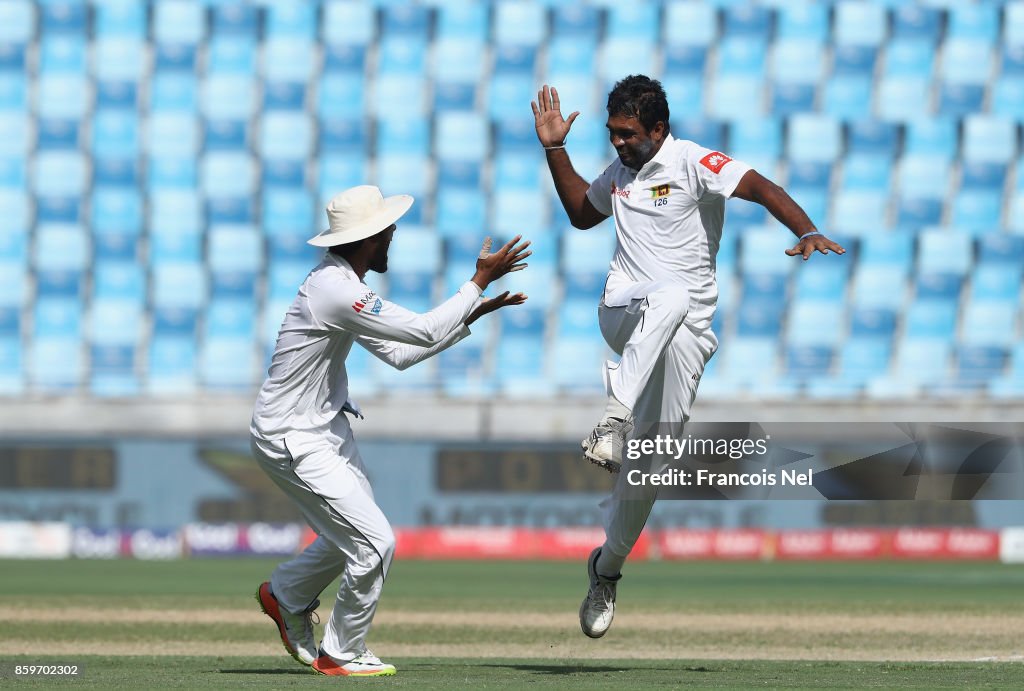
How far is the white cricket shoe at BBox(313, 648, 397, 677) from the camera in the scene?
24.7 ft

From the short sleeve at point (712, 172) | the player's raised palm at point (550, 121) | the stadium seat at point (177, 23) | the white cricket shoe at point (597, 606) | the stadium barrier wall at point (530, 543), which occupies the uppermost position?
the stadium seat at point (177, 23)

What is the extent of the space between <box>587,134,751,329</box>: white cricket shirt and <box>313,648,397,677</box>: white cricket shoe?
6.74ft

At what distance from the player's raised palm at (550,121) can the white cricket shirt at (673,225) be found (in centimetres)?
46

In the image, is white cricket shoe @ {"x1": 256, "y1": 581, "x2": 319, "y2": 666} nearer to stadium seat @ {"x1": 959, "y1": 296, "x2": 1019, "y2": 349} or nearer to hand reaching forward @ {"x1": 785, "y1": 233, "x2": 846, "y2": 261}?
hand reaching forward @ {"x1": 785, "y1": 233, "x2": 846, "y2": 261}

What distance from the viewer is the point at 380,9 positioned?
29.1 meters

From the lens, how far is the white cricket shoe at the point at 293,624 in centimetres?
796

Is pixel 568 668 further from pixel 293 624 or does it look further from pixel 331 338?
pixel 331 338

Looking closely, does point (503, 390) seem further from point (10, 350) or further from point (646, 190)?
point (646, 190)

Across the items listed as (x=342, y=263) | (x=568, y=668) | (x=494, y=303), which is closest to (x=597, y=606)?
(x=568, y=668)

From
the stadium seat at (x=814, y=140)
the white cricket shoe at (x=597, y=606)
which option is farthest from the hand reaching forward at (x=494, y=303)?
the stadium seat at (x=814, y=140)

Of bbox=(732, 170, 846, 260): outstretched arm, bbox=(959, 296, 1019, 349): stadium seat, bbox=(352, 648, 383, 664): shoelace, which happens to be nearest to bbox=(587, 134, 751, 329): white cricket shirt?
bbox=(732, 170, 846, 260): outstretched arm

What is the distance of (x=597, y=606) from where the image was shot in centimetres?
809

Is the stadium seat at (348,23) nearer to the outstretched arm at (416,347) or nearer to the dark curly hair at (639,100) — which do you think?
the dark curly hair at (639,100)

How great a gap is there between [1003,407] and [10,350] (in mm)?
14998
